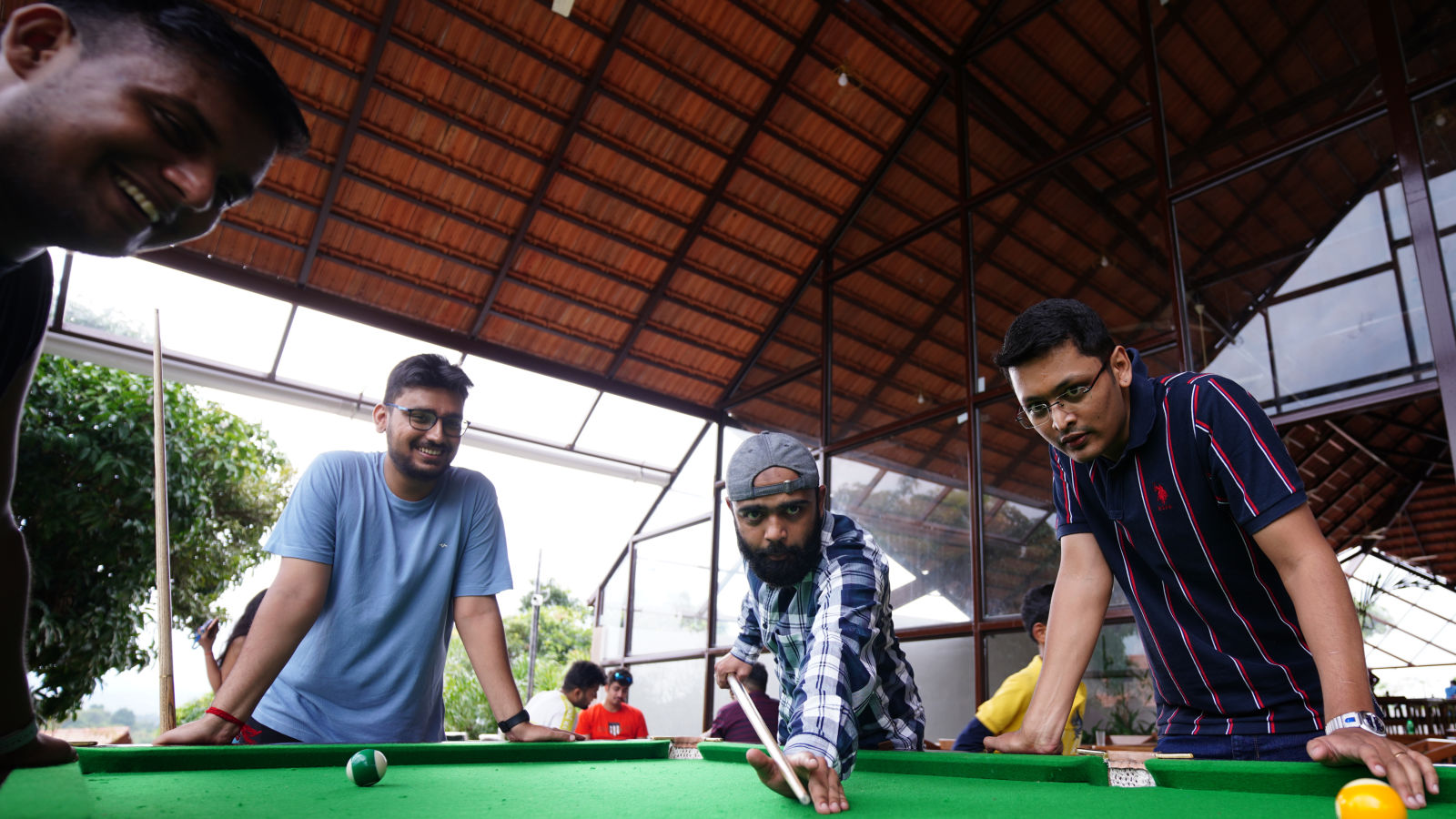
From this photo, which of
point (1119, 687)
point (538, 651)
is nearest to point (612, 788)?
point (1119, 687)

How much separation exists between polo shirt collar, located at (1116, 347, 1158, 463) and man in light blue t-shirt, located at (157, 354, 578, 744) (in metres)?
1.60

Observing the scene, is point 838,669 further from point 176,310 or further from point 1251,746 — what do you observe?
point 176,310

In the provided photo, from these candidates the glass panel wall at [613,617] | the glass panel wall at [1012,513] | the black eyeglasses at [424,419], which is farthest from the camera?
the glass panel wall at [613,617]

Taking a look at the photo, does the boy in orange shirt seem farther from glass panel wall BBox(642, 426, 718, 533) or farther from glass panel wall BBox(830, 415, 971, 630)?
glass panel wall BBox(642, 426, 718, 533)

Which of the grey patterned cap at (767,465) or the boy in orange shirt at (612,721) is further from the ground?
the grey patterned cap at (767,465)

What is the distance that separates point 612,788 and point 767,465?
81 centimetres

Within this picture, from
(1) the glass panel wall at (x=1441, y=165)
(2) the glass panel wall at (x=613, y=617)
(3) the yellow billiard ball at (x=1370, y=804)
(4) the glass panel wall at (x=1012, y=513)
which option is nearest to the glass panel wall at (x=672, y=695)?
(2) the glass panel wall at (x=613, y=617)

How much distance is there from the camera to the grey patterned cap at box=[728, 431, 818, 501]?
2059 mm

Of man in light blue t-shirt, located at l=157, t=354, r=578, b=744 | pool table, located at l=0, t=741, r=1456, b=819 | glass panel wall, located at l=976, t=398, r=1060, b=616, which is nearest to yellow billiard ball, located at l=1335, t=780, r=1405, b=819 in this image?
pool table, located at l=0, t=741, r=1456, b=819

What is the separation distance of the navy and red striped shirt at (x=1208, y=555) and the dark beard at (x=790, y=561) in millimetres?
659

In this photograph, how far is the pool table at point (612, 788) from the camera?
1.18 m

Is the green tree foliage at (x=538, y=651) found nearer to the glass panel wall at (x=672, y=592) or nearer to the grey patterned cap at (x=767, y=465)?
the glass panel wall at (x=672, y=592)

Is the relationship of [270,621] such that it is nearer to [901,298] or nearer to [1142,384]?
[1142,384]

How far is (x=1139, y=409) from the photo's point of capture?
1852 mm
